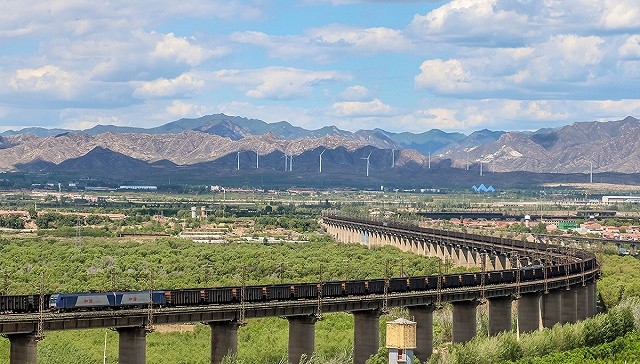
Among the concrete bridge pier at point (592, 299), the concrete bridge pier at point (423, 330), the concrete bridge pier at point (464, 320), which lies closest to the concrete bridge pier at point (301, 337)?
the concrete bridge pier at point (423, 330)

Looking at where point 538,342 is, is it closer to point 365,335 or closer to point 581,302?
point 365,335

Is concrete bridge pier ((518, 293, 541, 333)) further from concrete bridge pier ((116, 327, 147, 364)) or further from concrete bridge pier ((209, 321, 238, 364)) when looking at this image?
concrete bridge pier ((116, 327, 147, 364))

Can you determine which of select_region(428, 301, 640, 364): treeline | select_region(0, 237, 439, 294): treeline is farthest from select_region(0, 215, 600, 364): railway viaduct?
select_region(0, 237, 439, 294): treeline

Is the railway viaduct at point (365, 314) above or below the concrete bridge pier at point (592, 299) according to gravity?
above

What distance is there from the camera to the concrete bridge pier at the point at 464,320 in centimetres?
9681

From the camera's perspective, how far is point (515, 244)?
6575 inches

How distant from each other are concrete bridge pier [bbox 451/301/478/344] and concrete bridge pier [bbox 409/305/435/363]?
4.76 m

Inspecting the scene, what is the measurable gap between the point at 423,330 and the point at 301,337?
12494 mm

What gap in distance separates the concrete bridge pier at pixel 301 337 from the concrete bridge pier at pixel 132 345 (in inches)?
466

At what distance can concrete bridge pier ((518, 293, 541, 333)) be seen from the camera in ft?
354

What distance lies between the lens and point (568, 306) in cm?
11588

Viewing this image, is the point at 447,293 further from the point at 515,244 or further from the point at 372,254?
the point at 372,254

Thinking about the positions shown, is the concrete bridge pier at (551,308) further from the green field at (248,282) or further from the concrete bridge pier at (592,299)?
the concrete bridge pier at (592,299)

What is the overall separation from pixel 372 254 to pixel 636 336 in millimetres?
106020
